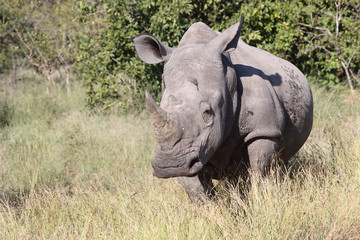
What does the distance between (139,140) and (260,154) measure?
9.63ft

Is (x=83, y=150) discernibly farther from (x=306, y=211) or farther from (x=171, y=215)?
(x=306, y=211)

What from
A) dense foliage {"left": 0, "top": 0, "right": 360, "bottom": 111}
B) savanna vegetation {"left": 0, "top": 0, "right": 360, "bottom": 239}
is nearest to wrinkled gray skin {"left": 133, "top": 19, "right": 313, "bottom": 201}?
savanna vegetation {"left": 0, "top": 0, "right": 360, "bottom": 239}

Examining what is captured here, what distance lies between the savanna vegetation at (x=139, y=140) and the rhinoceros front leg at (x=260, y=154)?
0.43 feet

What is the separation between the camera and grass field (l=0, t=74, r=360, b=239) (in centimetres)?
305

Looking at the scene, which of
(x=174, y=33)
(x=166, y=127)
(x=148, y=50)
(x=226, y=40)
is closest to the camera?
(x=166, y=127)

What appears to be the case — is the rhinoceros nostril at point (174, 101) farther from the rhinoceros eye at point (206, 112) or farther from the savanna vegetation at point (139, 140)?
the savanna vegetation at point (139, 140)

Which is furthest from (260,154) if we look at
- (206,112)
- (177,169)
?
(177,169)

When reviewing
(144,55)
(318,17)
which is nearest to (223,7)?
(318,17)

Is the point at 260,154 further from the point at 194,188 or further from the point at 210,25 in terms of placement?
the point at 210,25

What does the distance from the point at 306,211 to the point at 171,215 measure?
34.2 inches

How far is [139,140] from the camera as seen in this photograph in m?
6.31

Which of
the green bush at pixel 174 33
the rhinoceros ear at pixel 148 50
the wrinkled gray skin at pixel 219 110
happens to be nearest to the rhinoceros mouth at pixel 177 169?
the wrinkled gray skin at pixel 219 110

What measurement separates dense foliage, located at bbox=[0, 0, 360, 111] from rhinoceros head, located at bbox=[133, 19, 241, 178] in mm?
3798

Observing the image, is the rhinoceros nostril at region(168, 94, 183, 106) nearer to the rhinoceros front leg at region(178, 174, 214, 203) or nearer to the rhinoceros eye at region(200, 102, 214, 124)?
the rhinoceros eye at region(200, 102, 214, 124)
